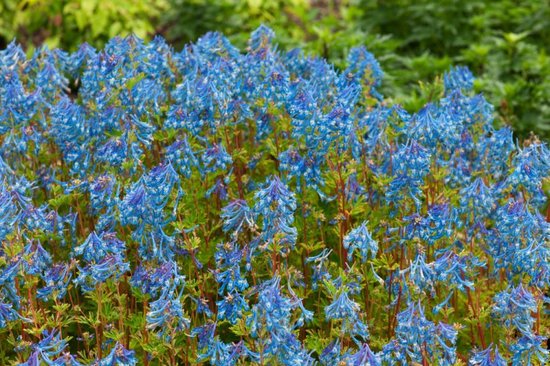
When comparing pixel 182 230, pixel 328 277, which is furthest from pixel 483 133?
pixel 182 230

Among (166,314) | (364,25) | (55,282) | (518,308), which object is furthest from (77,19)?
(518,308)

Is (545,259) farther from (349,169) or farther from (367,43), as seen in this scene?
(367,43)

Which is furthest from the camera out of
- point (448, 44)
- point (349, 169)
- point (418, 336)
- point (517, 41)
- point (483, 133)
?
point (448, 44)

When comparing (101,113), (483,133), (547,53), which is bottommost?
(547,53)

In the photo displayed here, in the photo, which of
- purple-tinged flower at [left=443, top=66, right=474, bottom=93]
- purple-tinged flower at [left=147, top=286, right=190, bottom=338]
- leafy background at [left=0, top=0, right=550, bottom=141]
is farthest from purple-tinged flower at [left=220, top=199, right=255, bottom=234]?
leafy background at [left=0, top=0, right=550, bottom=141]

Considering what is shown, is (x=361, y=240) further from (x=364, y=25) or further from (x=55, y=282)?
(x=364, y=25)

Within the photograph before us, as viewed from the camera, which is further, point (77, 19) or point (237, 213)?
point (77, 19)
